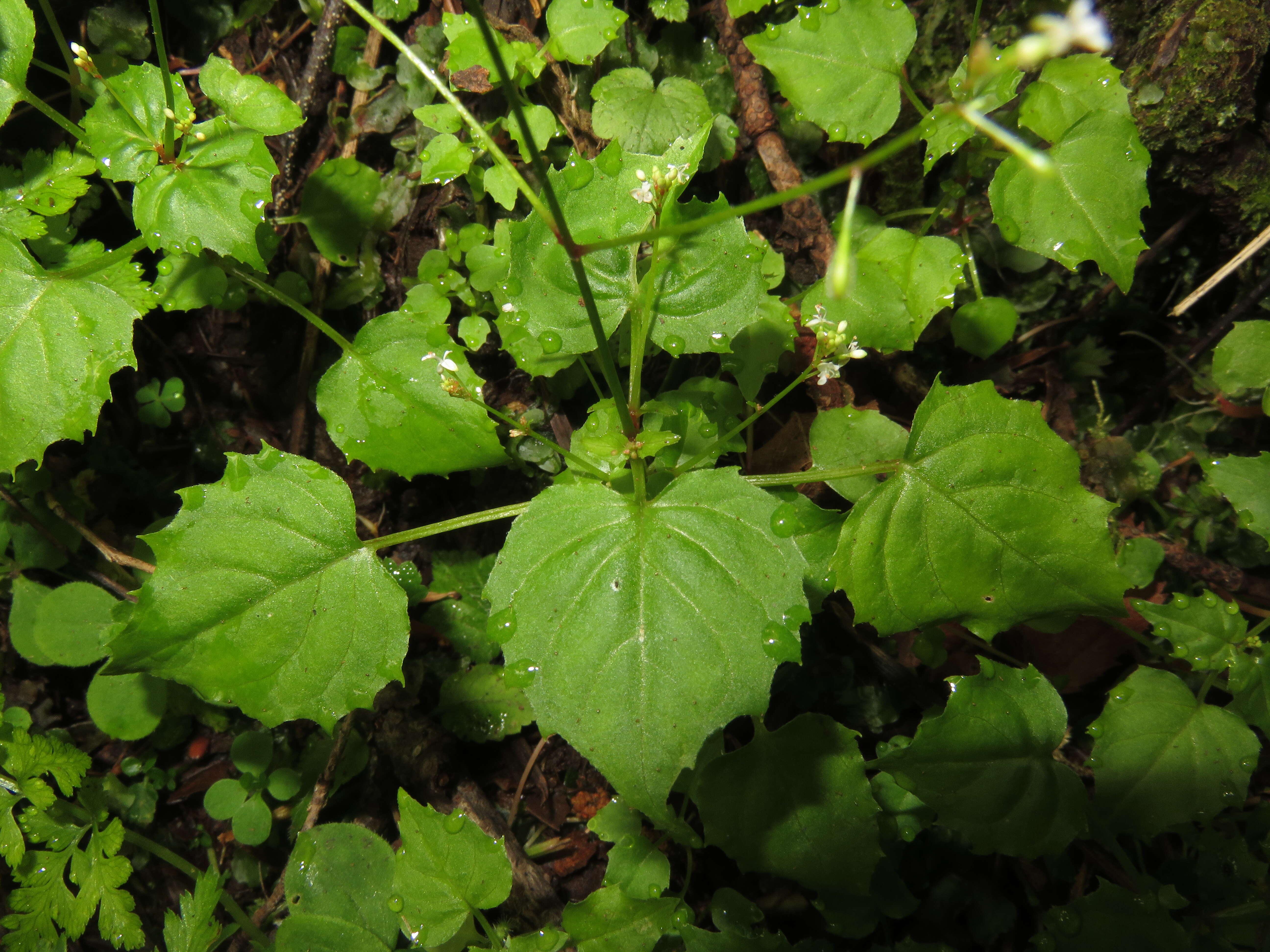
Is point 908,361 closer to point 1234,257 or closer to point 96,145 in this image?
point 1234,257

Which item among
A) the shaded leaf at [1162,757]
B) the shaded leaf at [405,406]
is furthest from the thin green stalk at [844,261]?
the shaded leaf at [1162,757]

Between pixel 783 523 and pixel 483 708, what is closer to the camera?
pixel 783 523

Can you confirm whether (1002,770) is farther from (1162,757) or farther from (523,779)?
(523,779)

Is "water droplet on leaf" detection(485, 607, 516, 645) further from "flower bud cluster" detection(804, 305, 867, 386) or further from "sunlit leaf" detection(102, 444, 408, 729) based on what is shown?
"flower bud cluster" detection(804, 305, 867, 386)

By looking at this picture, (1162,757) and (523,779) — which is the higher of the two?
(1162,757)

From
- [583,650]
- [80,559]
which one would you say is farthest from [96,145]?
[583,650]

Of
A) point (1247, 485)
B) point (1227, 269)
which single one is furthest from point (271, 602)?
point (1227, 269)
